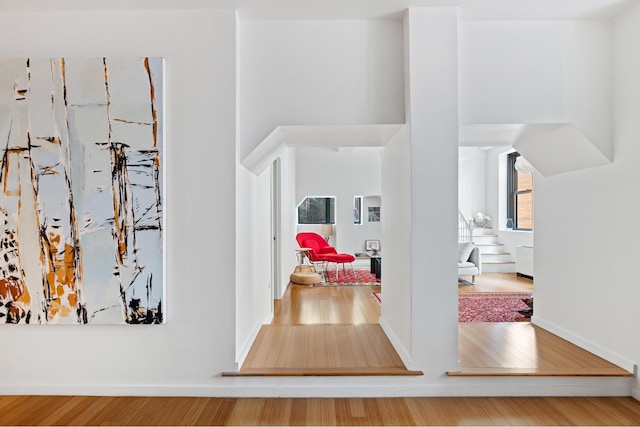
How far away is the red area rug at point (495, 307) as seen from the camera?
4020 mm

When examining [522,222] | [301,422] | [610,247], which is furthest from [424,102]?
[522,222]

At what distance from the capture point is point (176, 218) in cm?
246

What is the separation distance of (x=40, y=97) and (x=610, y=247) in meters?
4.12

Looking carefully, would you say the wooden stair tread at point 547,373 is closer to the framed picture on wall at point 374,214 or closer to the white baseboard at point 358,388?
the white baseboard at point 358,388

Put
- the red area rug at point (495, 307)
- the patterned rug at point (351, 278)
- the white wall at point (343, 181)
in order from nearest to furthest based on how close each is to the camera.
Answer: the red area rug at point (495, 307), the patterned rug at point (351, 278), the white wall at point (343, 181)

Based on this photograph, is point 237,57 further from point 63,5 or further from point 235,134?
point 63,5

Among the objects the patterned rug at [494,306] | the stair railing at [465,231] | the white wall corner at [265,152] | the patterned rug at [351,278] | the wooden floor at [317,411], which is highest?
the white wall corner at [265,152]

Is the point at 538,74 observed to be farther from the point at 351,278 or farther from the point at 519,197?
the point at 519,197

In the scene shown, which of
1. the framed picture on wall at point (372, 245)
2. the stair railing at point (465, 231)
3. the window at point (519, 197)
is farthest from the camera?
the framed picture on wall at point (372, 245)

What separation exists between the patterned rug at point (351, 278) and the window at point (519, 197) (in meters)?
3.63

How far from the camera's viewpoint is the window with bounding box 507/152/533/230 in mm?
7820

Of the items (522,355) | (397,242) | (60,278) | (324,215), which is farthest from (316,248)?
(60,278)

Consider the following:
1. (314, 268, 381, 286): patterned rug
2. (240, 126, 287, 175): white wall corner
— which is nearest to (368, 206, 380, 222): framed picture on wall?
(314, 268, 381, 286): patterned rug

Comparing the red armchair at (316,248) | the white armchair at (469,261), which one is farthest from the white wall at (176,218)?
the white armchair at (469,261)
